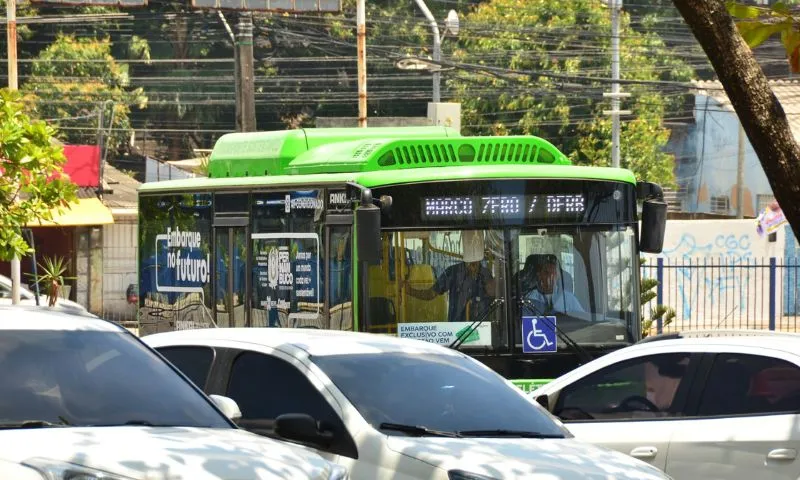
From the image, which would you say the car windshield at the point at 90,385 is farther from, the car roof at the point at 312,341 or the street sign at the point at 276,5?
the street sign at the point at 276,5

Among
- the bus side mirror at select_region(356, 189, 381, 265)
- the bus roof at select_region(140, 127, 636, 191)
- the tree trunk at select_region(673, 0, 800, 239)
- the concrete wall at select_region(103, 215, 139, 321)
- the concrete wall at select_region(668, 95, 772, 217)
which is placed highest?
the tree trunk at select_region(673, 0, 800, 239)

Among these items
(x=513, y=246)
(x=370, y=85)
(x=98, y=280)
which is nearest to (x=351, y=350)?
(x=513, y=246)

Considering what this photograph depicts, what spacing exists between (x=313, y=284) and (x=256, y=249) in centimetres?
107

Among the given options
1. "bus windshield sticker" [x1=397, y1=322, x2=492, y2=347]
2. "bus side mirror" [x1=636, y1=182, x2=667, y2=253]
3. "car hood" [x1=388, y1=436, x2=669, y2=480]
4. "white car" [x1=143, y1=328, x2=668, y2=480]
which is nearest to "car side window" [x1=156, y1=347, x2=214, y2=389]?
"white car" [x1=143, y1=328, x2=668, y2=480]

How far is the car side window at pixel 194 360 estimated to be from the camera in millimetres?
8086

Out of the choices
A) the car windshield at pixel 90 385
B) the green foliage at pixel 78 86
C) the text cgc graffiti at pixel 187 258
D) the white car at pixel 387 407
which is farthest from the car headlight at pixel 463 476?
the green foliage at pixel 78 86

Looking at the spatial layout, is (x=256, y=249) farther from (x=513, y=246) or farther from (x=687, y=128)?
(x=687, y=128)

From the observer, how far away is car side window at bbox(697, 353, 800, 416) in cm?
800

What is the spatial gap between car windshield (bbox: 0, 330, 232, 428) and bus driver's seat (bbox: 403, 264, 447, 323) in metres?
5.38

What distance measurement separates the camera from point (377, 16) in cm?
6284

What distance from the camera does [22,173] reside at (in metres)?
14.0

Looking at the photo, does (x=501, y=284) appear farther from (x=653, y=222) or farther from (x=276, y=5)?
(x=276, y=5)

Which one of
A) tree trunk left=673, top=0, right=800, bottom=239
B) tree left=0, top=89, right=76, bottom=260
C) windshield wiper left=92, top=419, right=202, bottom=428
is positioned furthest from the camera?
tree left=0, top=89, right=76, bottom=260

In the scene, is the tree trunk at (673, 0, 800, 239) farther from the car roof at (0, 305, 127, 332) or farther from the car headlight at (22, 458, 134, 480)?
the car headlight at (22, 458, 134, 480)
